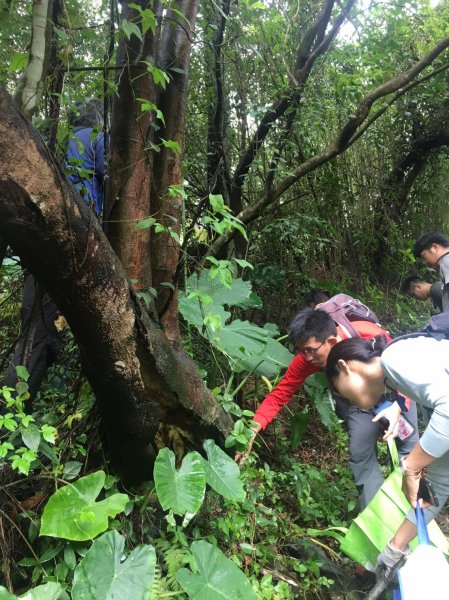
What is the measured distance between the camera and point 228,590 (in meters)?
1.37

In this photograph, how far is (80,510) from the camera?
54.0 inches

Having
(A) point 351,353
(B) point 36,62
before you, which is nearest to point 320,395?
(A) point 351,353

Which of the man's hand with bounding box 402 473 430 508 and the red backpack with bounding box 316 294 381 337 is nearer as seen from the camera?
the man's hand with bounding box 402 473 430 508

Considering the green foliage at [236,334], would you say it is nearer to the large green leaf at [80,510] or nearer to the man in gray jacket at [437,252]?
the large green leaf at [80,510]

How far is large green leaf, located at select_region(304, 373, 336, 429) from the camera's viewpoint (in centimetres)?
273

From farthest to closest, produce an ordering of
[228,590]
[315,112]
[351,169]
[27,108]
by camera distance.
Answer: [351,169]
[315,112]
[228,590]
[27,108]

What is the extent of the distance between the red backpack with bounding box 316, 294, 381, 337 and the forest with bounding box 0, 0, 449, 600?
0.42m

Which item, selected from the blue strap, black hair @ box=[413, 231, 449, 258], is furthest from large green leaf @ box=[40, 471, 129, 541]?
black hair @ box=[413, 231, 449, 258]

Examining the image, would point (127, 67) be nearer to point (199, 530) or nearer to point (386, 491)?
point (199, 530)

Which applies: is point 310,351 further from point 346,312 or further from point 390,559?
point 390,559

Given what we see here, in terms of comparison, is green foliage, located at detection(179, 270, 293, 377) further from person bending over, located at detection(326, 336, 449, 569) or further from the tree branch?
person bending over, located at detection(326, 336, 449, 569)

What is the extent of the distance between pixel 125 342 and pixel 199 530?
92 cm

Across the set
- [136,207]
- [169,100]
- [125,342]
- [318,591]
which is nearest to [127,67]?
[169,100]

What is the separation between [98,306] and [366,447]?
1751 millimetres
